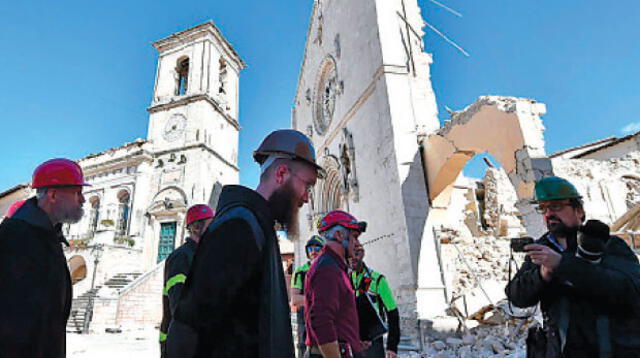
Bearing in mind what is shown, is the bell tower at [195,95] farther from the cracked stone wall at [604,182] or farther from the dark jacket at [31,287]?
the dark jacket at [31,287]

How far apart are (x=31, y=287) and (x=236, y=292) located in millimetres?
1330

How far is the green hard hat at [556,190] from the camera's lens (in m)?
1.92

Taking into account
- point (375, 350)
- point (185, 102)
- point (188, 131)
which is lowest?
point (375, 350)

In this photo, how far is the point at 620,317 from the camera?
1609 millimetres

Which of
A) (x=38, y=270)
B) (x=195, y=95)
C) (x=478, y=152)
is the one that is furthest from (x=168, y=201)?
(x=38, y=270)

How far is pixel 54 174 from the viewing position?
6.50 ft

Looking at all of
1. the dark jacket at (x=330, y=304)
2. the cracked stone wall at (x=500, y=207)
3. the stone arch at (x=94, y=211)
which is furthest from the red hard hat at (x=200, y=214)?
the stone arch at (x=94, y=211)

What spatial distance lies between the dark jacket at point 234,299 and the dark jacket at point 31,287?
1108mm

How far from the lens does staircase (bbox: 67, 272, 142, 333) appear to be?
1279cm

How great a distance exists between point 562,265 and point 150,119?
1067 inches

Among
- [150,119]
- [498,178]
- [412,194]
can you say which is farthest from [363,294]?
→ [150,119]

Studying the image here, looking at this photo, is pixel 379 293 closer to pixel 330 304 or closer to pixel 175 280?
pixel 330 304

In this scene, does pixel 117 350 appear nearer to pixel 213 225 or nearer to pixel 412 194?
pixel 412 194

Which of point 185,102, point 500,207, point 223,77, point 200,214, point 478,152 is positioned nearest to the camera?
point 200,214
